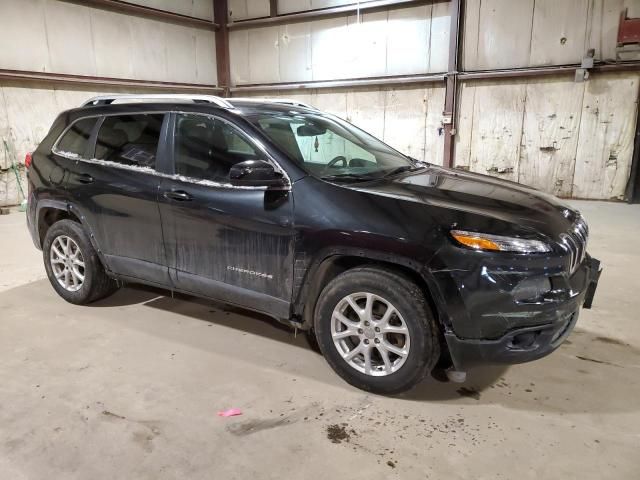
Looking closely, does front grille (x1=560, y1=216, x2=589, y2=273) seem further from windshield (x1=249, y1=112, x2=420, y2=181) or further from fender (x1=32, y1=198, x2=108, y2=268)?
fender (x1=32, y1=198, x2=108, y2=268)

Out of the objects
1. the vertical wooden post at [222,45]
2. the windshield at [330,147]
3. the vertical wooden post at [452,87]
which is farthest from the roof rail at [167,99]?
the vertical wooden post at [222,45]

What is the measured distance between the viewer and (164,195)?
9.78 ft

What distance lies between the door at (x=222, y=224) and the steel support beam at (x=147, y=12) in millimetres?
7481

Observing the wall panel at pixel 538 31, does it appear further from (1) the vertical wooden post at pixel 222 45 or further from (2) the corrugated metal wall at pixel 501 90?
(1) the vertical wooden post at pixel 222 45

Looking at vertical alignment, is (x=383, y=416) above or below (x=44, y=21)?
below

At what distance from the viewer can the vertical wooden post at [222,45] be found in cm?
1100

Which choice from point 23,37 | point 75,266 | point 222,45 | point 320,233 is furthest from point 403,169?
point 222,45

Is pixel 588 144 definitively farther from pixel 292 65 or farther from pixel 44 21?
pixel 44 21

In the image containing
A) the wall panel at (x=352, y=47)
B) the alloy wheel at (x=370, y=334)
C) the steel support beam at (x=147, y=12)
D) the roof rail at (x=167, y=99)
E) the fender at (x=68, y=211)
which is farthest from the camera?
the wall panel at (x=352, y=47)

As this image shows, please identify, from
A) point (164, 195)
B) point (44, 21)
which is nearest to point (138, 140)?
point (164, 195)

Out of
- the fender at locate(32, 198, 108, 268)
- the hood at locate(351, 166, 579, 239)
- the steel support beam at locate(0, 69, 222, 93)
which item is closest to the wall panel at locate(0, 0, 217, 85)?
the steel support beam at locate(0, 69, 222, 93)

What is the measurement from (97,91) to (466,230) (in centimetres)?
883

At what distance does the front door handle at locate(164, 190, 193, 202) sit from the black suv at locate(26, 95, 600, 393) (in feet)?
0.03

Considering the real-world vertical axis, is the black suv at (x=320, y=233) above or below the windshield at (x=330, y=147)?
below
